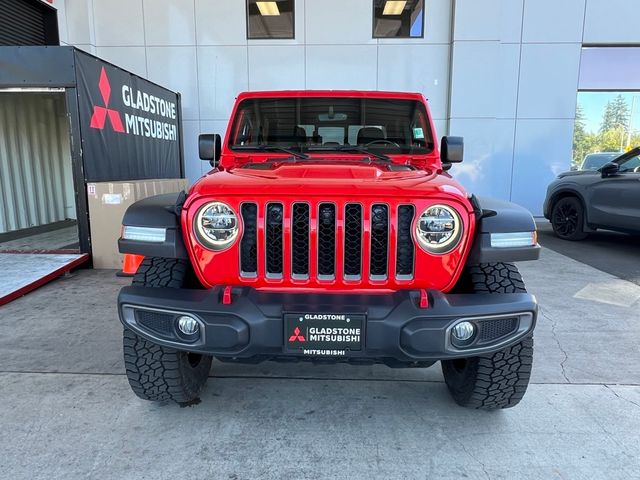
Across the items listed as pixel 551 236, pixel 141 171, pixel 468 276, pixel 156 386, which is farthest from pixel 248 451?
pixel 551 236

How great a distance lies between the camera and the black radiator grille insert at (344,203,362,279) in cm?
209

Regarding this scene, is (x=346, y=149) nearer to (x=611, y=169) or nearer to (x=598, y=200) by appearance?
(x=611, y=169)

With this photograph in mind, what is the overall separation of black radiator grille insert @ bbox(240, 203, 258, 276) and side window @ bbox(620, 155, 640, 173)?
661 centimetres

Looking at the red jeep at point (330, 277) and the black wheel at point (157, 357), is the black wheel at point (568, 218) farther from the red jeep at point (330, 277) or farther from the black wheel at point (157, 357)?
the black wheel at point (157, 357)

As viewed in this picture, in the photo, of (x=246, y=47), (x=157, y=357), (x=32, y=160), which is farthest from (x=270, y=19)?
(x=157, y=357)

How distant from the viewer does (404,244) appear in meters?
2.12

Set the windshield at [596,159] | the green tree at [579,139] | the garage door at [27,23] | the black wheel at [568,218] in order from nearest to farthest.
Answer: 1. the garage door at [27,23]
2. the black wheel at [568,218]
3. the windshield at [596,159]
4. the green tree at [579,139]

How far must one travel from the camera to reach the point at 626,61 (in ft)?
32.4

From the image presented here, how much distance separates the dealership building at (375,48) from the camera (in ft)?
29.1

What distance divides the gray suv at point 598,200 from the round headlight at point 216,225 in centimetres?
652

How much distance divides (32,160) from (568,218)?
9.61m

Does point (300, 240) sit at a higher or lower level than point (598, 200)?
higher

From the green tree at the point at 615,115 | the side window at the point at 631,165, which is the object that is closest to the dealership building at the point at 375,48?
the green tree at the point at 615,115

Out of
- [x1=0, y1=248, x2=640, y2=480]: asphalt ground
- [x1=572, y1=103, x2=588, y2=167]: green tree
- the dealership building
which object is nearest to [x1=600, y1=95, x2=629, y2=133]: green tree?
[x1=572, y1=103, x2=588, y2=167]: green tree
